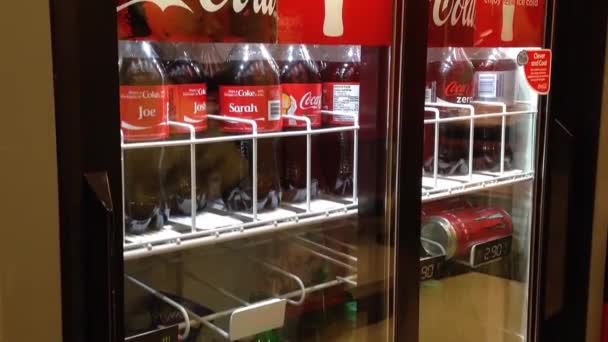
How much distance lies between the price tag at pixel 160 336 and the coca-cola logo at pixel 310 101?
519 mm

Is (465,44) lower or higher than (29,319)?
higher

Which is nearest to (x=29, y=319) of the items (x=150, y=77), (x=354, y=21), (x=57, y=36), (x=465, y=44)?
(x=57, y=36)

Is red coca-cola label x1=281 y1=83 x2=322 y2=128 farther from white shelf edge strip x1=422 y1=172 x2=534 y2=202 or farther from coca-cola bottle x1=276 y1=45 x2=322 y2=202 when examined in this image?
white shelf edge strip x1=422 y1=172 x2=534 y2=202

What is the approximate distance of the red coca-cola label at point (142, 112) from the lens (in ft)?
3.70

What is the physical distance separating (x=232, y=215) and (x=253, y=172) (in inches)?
4.0

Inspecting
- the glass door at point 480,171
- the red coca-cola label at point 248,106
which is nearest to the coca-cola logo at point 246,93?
the red coca-cola label at point 248,106

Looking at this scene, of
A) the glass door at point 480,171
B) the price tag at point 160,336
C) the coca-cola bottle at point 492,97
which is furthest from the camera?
the coca-cola bottle at point 492,97

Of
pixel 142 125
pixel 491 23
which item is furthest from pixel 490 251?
pixel 142 125

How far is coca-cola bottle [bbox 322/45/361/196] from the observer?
1.48m

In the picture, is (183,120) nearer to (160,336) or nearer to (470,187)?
(160,336)

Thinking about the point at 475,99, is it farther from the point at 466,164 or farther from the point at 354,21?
A: the point at 354,21

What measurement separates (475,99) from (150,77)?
893 mm

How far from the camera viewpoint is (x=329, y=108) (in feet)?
4.93

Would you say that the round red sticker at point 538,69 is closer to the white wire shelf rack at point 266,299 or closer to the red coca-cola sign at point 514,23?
the red coca-cola sign at point 514,23
